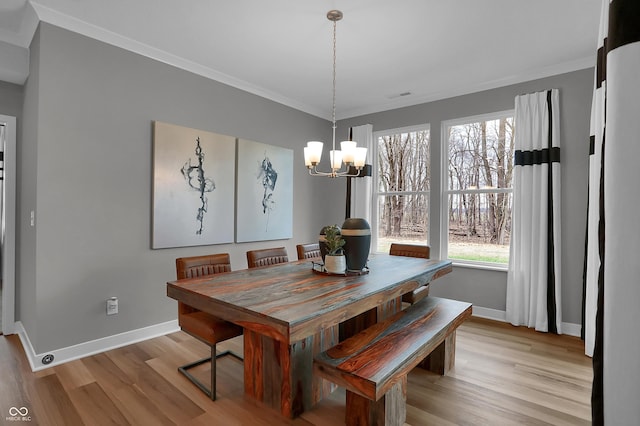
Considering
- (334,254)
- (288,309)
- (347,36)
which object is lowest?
(288,309)

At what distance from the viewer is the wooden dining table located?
1632 millimetres

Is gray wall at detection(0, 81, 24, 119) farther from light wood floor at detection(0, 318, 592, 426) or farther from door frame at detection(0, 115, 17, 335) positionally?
light wood floor at detection(0, 318, 592, 426)

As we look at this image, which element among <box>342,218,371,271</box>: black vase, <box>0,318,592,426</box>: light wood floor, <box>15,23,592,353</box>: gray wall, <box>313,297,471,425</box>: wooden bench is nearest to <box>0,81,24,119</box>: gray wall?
<box>15,23,592,353</box>: gray wall

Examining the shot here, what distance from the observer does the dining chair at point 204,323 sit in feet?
7.38

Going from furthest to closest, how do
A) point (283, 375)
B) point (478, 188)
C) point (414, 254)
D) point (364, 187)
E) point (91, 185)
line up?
point (364, 187)
point (478, 188)
point (414, 254)
point (91, 185)
point (283, 375)

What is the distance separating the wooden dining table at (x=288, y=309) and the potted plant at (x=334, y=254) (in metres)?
0.06

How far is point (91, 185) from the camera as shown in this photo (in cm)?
286

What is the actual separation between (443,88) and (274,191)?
2.46 m

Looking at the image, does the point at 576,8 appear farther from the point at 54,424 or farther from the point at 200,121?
the point at 54,424

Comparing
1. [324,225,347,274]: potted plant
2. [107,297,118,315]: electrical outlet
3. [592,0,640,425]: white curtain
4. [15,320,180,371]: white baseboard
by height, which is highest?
[592,0,640,425]: white curtain

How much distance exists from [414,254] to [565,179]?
68.6 inches

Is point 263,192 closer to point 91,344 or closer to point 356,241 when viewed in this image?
point 356,241

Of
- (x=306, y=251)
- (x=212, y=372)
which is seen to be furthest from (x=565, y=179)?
(x=212, y=372)

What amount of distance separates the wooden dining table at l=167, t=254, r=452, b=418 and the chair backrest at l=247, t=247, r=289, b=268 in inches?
13.3
